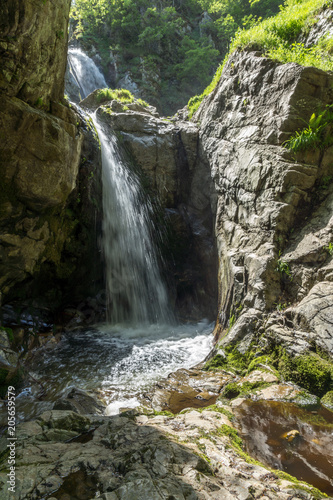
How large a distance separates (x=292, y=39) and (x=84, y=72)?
56.0ft

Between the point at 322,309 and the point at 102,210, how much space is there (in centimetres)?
727

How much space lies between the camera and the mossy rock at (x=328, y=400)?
3.52 m

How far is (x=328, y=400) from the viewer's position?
3.58 metres

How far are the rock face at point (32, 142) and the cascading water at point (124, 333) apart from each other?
84.9 inches

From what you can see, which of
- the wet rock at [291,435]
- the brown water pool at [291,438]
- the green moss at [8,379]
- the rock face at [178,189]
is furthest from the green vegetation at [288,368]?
the rock face at [178,189]

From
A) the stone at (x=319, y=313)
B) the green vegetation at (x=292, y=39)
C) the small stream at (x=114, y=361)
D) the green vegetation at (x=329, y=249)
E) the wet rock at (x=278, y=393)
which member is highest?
the green vegetation at (x=292, y=39)

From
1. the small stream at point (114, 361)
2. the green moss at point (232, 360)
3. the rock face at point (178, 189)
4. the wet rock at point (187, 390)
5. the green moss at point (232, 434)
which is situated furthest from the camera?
the rock face at point (178, 189)

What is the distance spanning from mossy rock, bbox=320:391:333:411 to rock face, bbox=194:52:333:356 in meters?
0.63

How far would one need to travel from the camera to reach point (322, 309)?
4246 mm

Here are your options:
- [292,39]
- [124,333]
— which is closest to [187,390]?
[124,333]

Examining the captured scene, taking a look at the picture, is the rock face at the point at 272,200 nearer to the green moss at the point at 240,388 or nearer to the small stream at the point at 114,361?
the green moss at the point at 240,388

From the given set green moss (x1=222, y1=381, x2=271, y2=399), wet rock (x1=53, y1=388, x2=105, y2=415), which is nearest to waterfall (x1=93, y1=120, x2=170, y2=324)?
wet rock (x1=53, y1=388, x2=105, y2=415)

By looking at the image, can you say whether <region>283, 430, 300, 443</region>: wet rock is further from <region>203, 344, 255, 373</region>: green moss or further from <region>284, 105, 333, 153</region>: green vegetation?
<region>284, 105, 333, 153</region>: green vegetation

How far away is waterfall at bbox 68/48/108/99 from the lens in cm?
1930
